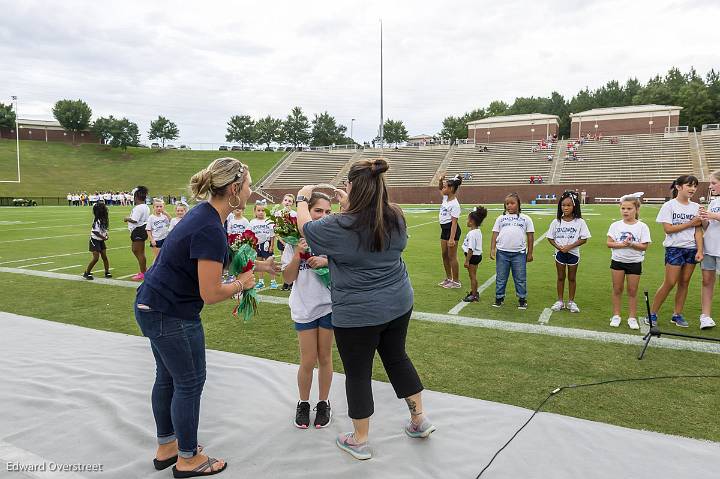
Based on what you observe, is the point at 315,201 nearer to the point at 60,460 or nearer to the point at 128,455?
the point at 128,455

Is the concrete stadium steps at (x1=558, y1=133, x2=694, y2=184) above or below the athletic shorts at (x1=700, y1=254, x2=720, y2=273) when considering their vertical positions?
above

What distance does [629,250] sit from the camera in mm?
5879

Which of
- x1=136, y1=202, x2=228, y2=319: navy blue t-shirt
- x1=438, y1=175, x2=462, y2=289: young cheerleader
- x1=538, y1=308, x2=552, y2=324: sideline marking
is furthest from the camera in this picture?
x1=438, y1=175, x2=462, y2=289: young cheerleader

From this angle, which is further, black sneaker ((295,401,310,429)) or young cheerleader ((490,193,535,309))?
young cheerleader ((490,193,535,309))

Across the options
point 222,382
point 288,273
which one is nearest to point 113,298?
point 222,382

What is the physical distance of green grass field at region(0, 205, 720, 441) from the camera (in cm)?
380

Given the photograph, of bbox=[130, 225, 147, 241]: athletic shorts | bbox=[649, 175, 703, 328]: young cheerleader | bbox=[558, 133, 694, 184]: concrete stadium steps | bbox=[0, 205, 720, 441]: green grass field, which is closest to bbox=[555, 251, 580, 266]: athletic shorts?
bbox=[0, 205, 720, 441]: green grass field

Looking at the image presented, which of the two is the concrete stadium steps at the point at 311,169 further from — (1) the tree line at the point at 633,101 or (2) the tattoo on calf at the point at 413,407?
(2) the tattoo on calf at the point at 413,407

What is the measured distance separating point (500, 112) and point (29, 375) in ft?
344

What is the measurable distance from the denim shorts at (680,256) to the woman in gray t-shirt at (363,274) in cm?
460

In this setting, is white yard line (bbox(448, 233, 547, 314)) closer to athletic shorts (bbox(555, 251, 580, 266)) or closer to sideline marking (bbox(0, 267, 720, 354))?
sideline marking (bbox(0, 267, 720, 354))


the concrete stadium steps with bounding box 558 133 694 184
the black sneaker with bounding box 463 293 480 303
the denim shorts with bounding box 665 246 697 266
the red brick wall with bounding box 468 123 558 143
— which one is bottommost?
the black sneaker with bounding box 463 293 480 303

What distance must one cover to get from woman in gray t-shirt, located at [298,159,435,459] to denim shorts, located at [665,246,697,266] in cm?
460

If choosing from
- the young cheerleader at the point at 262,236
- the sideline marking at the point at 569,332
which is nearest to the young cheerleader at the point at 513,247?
the sideline marking at the point at 569,332
